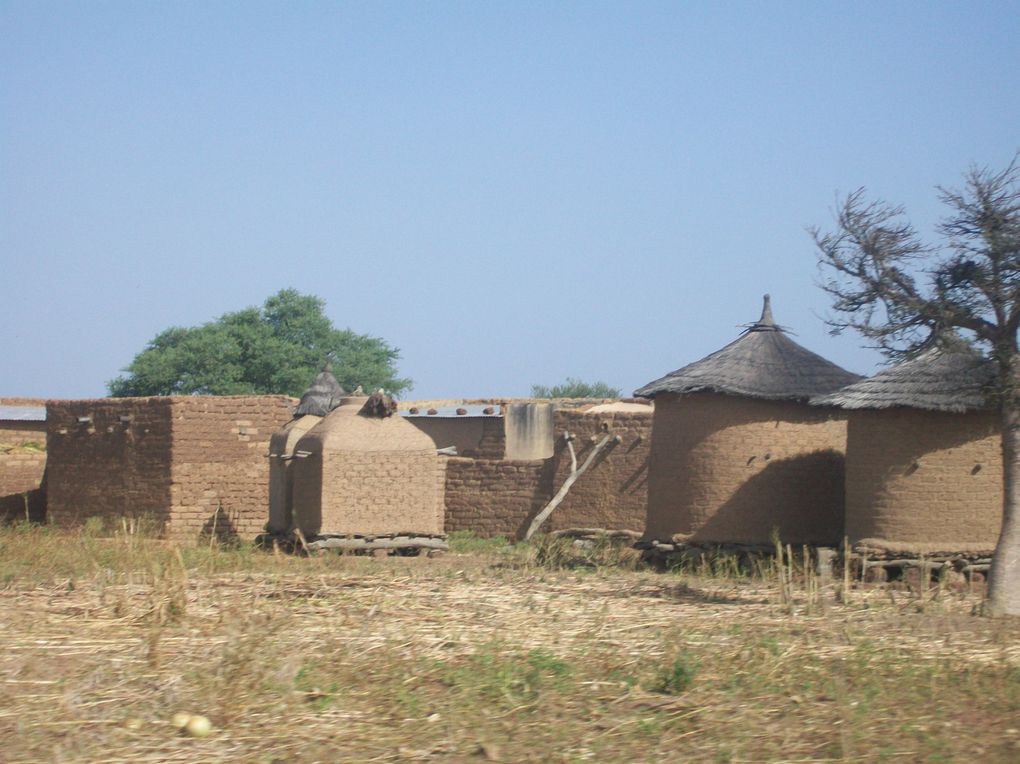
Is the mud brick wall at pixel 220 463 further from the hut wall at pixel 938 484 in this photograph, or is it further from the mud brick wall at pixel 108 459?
the hut wall at pixel 938 484

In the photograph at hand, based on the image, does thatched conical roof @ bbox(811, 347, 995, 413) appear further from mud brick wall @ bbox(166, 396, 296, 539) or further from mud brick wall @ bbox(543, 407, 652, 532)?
mud brick wall @ bbox(166, 396, 296, 539)

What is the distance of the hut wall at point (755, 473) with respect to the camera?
12633 millimetres

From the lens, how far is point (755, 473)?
12680 mm

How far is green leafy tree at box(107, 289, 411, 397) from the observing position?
37688mm

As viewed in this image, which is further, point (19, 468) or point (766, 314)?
point (19, 468)

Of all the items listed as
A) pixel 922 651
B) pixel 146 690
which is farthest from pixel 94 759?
pixel 922 651

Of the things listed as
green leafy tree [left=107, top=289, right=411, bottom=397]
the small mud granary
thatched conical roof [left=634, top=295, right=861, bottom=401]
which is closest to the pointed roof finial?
thatched conical roof [left=634, top=295, right=861, bottom=401]

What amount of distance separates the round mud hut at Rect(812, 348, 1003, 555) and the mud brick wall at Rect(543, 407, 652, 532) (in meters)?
5.06

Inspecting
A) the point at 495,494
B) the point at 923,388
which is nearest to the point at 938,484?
the point at 923,388

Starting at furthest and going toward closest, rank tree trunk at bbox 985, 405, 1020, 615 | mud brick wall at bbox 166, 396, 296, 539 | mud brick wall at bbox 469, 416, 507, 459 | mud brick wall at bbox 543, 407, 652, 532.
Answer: mud brick wall at bbox 469, 416, 507, 459 → mud brick wall at bbox 543, 407, 652, 532 → mud brick wall at bbox 166, 396, 296, 539 → tree trunk at bbox 985, 405, 1020, 615

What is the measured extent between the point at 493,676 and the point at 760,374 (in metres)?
7.18

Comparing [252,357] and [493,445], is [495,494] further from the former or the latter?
[252,357]

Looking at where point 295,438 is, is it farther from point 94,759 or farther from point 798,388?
point 94,759

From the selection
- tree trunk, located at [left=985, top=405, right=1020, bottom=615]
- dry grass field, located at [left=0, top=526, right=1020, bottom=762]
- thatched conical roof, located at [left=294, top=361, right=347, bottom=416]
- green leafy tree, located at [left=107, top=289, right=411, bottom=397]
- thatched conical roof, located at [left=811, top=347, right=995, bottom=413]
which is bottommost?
dry grass field, located at [left=0, top=526, right=1020, bottom=762]
